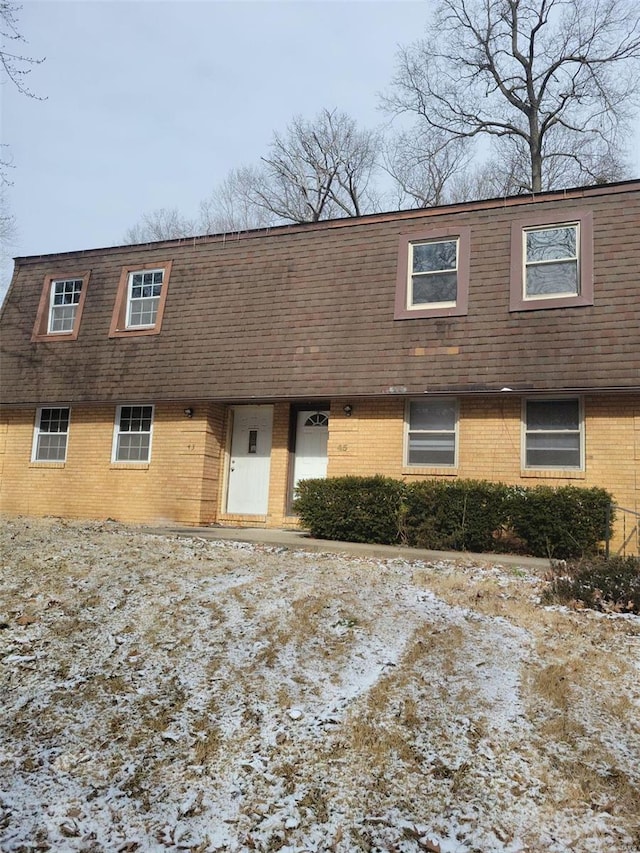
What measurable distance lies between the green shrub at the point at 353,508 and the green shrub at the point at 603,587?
3.49 meters

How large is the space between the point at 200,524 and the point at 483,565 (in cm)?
643

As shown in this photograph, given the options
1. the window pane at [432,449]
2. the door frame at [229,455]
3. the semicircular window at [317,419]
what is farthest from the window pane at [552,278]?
the door frame at [229,455]

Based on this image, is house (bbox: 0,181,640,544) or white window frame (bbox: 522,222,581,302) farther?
white window frame (bbox: 522,222,581,302)

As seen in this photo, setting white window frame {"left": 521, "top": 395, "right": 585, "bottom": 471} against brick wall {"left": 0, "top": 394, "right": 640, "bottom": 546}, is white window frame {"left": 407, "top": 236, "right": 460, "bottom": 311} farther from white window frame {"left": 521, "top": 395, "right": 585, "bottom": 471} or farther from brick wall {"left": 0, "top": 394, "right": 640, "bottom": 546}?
white window frame {"left": 521, "top": 395, "right": 585, "bottom": 471}

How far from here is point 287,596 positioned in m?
5.73

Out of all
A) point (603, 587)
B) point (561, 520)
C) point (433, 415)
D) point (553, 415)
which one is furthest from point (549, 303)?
point (603, 587)

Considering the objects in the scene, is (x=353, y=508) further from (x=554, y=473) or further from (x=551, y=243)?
(x=551, y=243)

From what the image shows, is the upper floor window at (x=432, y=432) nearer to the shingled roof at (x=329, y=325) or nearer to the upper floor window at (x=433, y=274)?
the shingled roof at (x=329, y=325)

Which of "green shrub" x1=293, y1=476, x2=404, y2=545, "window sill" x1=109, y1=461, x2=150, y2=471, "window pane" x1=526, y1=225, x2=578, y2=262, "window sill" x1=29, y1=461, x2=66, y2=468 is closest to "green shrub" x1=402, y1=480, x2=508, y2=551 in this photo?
"green shrub" x1=293, y1=476, x2=404, y2=545

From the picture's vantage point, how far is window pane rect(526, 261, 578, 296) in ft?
35.4

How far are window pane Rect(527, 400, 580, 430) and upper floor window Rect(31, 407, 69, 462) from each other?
9793mm

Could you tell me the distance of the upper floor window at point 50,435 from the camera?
14.2 metres

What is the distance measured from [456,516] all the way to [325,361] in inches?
157

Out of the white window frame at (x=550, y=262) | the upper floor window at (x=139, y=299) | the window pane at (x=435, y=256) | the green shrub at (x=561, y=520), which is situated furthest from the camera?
the upper floor window at (x=139, y=299)
